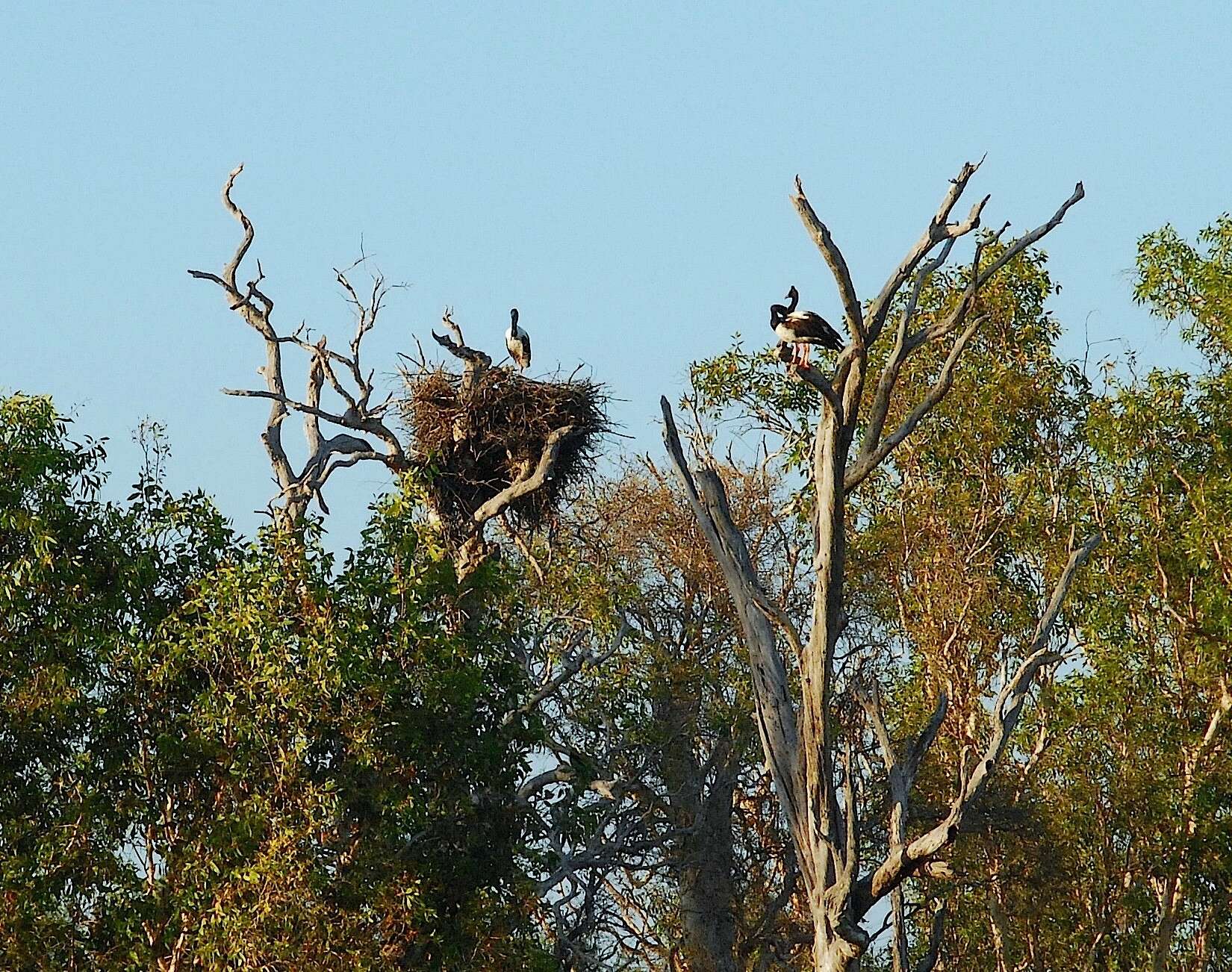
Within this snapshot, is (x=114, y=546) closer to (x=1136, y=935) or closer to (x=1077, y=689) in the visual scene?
(x=1077, y=689)

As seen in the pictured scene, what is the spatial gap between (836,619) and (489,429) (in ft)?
13.5

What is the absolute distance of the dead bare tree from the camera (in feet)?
31.4

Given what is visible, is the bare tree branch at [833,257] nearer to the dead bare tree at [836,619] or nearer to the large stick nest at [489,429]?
the dead bare tree at [836,619]

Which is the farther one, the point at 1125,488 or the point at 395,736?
Answer: the point at 1125,488

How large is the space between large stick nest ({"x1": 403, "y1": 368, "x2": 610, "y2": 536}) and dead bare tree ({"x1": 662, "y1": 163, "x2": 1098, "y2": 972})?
2.54 m

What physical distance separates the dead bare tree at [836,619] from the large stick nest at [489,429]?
2.54 m

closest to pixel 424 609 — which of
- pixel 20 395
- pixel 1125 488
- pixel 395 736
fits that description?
pixel 395 736

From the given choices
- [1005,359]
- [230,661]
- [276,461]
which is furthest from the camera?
[1005,359]

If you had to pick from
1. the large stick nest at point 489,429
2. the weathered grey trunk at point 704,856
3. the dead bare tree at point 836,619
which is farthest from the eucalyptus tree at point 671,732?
the dead bare tree at point 836,619

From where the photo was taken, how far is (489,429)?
13742mm

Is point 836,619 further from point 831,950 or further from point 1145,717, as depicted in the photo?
point 1145,717

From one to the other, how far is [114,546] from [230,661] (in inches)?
38.2

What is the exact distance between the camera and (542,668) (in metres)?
17.3

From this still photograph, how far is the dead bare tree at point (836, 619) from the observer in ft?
31.4
